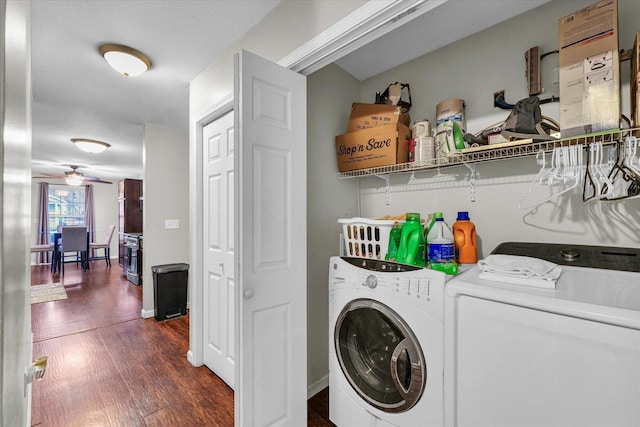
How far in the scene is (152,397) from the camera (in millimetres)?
1950

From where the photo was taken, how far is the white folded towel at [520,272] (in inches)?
40.5

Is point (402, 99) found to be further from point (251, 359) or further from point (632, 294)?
point (251, 359)

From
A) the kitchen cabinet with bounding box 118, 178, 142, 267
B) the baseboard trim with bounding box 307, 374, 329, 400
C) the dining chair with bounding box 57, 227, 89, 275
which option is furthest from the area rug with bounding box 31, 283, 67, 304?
the baseboard trim with bounding box 307, 374, 329, 400

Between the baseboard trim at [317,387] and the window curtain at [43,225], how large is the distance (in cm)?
893

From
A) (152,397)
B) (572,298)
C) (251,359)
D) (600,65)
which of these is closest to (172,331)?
(152,397)

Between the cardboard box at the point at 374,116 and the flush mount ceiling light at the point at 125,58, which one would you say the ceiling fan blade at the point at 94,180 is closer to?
the flush mount ceiling light at the point at 125,58

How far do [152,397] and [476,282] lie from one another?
7.29ft

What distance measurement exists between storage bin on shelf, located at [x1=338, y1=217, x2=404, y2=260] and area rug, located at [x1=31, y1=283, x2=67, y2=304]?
493 centimetres

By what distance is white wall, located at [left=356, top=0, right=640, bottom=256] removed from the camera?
4.46ft

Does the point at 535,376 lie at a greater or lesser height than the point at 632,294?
lesser

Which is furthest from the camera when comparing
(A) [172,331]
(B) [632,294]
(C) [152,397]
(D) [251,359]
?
(A) [172,331]

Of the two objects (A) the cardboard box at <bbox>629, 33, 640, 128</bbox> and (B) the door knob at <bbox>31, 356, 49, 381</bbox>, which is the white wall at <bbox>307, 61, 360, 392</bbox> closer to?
(B) the door knob at <bbox>31, 356, 49, 381</bbox>

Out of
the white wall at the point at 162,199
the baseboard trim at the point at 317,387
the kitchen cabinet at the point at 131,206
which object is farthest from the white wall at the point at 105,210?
the baseboard trim at the point at 317,387

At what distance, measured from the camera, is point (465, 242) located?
5.14 ft
